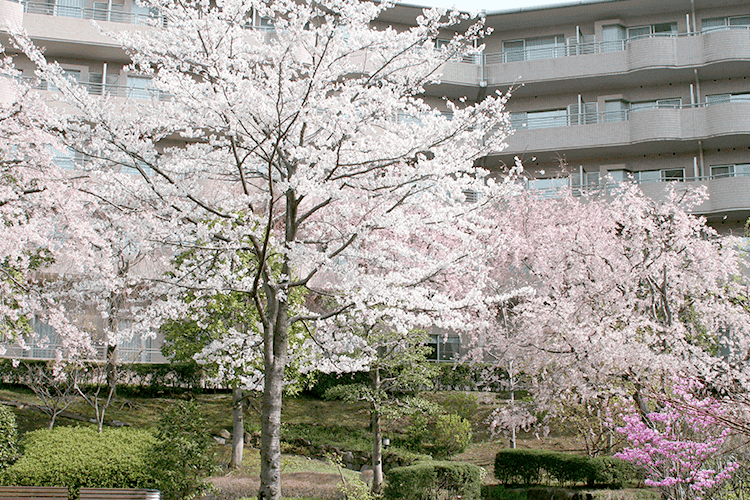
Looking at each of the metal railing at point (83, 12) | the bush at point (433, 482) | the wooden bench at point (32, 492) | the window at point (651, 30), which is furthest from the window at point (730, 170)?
the wooden bench at point (32, 492)

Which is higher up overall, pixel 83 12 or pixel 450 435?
pixel 83 12

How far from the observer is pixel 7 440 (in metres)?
13.2

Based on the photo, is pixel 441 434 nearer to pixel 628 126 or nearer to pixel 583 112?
pixel 628 126

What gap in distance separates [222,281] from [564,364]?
7.13m

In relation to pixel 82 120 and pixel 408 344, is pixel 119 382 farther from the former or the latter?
pixel 82 120

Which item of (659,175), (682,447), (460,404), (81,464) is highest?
(659,175)

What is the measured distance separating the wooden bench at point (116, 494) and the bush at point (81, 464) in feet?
6.37

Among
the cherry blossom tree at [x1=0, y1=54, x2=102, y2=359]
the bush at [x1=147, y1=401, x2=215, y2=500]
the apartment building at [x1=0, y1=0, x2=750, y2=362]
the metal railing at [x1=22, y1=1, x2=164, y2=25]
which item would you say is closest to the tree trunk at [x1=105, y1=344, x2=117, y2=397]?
the cherry blossom tree at [x1=0, y1=54, x2=102, y2=359]

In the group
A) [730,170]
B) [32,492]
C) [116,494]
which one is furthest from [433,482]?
[730,170]

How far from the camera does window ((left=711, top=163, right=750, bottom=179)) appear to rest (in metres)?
26.8

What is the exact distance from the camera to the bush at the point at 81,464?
12.3 m

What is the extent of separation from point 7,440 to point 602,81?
25.9 meters

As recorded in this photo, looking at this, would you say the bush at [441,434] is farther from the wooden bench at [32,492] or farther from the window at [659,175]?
the window at [659,175]

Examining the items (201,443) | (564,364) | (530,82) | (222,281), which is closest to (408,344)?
(564,364)
